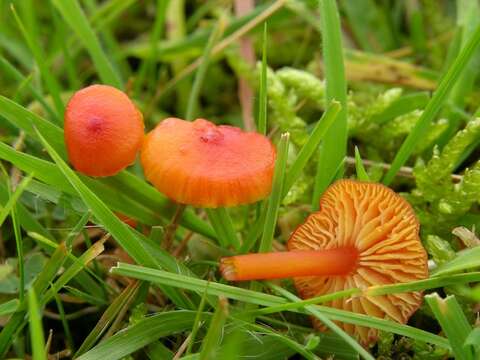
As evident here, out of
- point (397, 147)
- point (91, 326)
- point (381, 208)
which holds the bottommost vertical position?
point (91, 326)

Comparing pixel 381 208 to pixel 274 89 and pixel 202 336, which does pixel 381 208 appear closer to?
pixel 202 336

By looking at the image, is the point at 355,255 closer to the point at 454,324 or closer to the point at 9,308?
the point at 454,324

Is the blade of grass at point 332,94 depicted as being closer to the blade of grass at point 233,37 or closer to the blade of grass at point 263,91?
the blade of grass at point 263,91

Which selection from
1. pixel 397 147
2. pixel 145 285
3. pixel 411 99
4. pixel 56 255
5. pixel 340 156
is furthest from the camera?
pixel 397 147

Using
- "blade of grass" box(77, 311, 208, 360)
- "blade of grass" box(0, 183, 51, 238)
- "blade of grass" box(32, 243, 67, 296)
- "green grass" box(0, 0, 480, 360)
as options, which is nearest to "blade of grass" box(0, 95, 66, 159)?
"green grass" box(0, 0, 480, 360)

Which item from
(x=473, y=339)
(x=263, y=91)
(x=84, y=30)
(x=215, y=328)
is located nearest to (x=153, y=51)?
(x=84, y=30)

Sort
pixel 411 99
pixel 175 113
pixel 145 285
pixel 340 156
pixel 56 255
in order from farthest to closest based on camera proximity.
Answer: pixel 175 113
pixel 411 99
pixel 340 156
pixel 145 285
pixel 56 255

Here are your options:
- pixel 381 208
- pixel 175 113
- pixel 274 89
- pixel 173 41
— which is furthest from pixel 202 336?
pixel 173 41

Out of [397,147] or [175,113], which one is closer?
[397,147]
